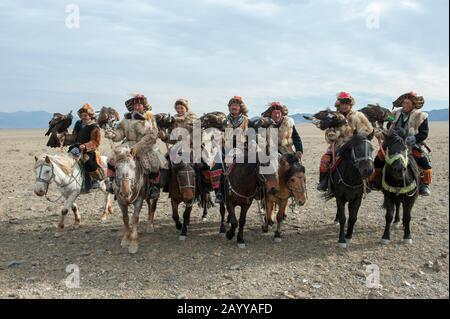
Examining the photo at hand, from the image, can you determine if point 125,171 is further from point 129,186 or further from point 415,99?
point 415,99

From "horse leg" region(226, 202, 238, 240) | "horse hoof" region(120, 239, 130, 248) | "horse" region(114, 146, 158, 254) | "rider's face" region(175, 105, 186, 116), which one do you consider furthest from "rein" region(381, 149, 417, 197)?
"horse hoof" region(120, 239, 130, 248)

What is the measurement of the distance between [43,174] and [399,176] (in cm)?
800

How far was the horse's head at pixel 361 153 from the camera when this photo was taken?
25.7ft

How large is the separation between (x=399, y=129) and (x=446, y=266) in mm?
3027

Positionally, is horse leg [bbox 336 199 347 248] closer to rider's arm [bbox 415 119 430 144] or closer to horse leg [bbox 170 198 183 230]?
rider's arm [bbox 415 119 430 144]

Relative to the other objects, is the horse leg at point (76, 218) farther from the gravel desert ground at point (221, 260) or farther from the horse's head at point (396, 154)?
the horse's head at point (396, 154)

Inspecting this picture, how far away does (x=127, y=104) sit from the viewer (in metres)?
9.20

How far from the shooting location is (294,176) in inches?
322

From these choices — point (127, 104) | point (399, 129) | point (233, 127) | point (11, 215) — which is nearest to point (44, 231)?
point (11, 215)

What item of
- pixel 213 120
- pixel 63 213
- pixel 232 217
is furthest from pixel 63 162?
pixel 232 217

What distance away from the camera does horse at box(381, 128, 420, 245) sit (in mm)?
8203

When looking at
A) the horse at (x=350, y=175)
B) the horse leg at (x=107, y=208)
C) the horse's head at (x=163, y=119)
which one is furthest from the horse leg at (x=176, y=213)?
the horse at (x=350, y=175)

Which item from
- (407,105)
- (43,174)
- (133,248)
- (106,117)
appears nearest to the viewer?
(133,248)

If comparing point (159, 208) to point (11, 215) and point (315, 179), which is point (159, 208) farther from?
point (315, 179)
